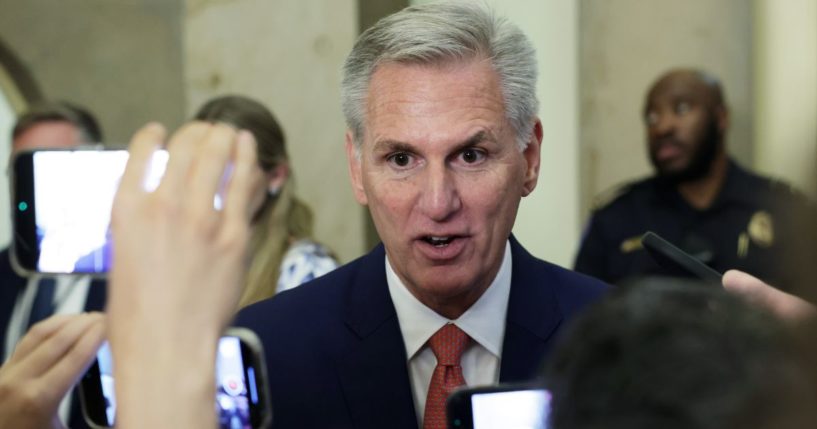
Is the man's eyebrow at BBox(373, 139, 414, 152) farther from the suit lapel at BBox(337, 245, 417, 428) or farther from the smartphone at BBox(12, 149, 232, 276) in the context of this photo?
the smartphone at BBox(12, 149, 232, 276)

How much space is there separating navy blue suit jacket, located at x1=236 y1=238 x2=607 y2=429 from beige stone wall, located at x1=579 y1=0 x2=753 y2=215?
263 centimetres

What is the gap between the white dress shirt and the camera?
1753 millimetres

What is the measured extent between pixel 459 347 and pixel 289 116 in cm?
233

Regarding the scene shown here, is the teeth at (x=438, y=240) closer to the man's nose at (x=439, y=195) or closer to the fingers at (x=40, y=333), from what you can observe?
the man's nose at (x=439, y=195)

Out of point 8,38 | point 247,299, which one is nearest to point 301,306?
point 247,299

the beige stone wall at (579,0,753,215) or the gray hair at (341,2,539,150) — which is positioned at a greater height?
the gray hair at (341,2,539,150)

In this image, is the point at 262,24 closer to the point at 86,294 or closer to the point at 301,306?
the point at 86,294

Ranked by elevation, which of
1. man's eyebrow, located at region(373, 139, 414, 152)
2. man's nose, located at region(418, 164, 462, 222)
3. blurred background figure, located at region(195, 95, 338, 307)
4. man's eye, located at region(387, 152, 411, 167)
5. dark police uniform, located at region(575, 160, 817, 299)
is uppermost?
man's eyebrow, located at region(373, 139, 414, 152)

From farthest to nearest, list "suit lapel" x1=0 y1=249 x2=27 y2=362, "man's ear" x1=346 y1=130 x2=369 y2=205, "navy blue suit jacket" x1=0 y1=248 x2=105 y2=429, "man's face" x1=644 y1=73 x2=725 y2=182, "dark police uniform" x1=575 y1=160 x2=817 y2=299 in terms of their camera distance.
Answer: "man's face" x1=644 y1=73 x2=725 y2=182
"dark police uniform" x1=575 y1=160 x2=817 y2=299
"suit lapel" x1=0 y1=249 x2=27 y2=362
"navy blue suit jacket" x1=0 y1=248 x2=105 y2=429
"man's ear" x1=346 y1=130 x2=369 y2=205

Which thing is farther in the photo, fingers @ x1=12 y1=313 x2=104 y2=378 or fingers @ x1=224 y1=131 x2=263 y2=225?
fingers @ x1=12 y1=313 x2=104 y2=378

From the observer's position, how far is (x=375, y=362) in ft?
5.69

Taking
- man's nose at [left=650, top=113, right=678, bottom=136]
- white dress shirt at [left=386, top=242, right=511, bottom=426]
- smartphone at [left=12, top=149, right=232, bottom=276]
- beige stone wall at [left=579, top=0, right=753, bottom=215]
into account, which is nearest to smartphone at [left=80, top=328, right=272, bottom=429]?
smartphone at [left=12, top=149, right=232, bottom=276]

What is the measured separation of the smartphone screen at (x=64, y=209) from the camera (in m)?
1.65

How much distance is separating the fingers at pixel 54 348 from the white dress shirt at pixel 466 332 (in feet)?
2.03
